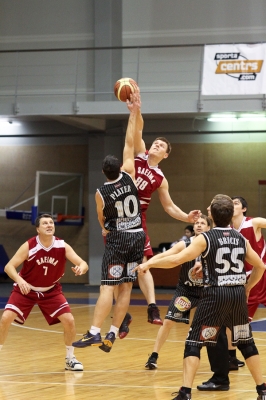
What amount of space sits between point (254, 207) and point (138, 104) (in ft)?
40.0

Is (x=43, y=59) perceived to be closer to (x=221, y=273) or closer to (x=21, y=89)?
(x=21, y=89)

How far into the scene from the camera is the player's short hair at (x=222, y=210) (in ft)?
19.2

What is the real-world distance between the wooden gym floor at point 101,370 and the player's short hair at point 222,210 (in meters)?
1.76

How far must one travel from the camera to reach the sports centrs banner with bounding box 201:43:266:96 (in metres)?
15.1

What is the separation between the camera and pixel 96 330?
689 centimetres

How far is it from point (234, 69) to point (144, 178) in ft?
26.5

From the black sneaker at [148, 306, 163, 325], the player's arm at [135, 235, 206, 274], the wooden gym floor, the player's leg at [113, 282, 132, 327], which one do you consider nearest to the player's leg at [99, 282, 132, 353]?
the player's leg at [113, 282, 132, 327]

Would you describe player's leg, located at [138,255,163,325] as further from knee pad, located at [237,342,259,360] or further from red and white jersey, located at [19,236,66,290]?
knee pad, located at [237,342,259,360]

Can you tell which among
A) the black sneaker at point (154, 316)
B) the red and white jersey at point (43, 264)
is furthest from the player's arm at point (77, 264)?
the black sneaker at point (154, 316)

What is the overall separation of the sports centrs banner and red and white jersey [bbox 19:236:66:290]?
8287 mm

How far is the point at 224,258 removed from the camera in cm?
585

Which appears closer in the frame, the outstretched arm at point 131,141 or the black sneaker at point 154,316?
the outstretched arm at point 131,141

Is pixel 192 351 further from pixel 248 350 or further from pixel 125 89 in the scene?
pixel 125 89

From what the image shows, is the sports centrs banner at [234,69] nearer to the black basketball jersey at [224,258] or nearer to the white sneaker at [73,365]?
the white sneaker at [73,365]
